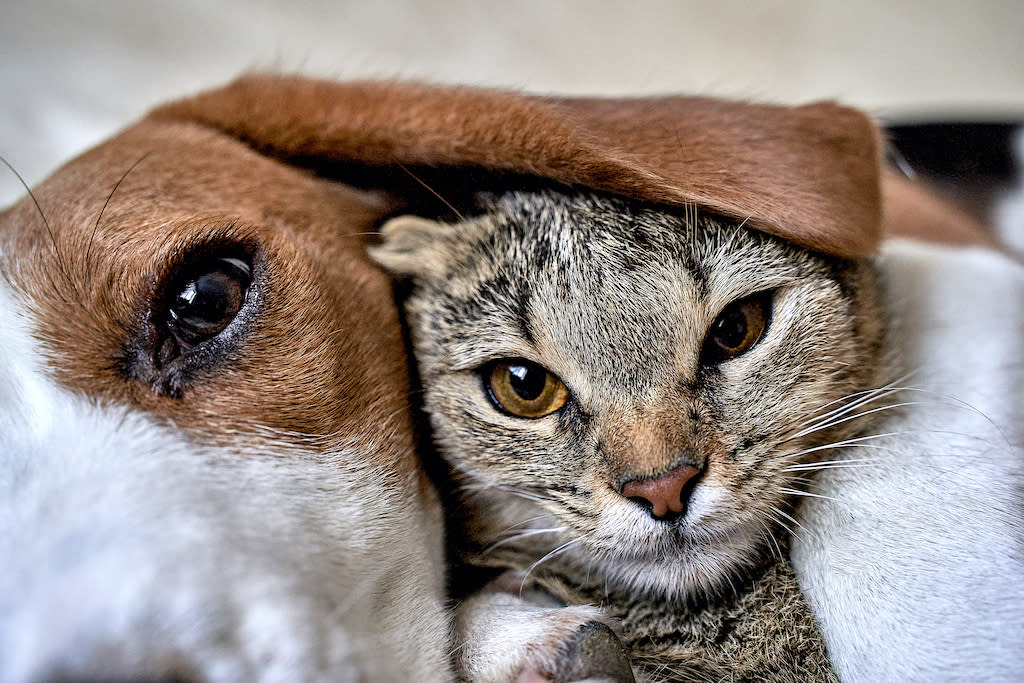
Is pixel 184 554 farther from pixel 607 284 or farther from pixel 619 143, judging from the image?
pixel 619 143

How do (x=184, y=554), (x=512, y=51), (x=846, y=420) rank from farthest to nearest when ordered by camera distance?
(x=512, y=51)
(x=846, y=420)
(x=184, y=554)

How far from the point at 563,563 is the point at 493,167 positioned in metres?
0.48

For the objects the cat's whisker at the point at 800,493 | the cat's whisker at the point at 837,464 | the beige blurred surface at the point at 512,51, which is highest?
the beige blurred surface at the point at 512,51

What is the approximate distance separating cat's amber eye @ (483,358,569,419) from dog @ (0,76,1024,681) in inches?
4.5

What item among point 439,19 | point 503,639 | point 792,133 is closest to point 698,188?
point 792,133

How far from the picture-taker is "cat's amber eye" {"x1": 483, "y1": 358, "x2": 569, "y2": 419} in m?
0.88

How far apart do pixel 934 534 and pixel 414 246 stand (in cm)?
65

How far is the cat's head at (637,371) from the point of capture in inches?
31.2

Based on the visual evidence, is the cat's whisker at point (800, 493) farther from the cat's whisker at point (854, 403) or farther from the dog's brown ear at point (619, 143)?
the dog's brown ear at point (619, 143)

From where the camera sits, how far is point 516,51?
1.93 meters

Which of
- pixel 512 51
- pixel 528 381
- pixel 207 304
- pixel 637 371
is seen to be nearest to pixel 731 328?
pixel 637 371

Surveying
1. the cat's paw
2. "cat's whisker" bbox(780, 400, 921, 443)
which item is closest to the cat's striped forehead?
"cat's whisker" bbox(780, 400, 921, 443)

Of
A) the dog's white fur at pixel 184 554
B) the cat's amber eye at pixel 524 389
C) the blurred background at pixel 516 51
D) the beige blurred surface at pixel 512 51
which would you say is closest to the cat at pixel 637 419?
the cat's amber eye at pixel 524 389

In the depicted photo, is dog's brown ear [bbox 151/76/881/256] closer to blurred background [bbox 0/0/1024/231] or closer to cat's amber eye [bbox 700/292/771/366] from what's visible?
cat's amber eye [bbox 700/292/771/366]
